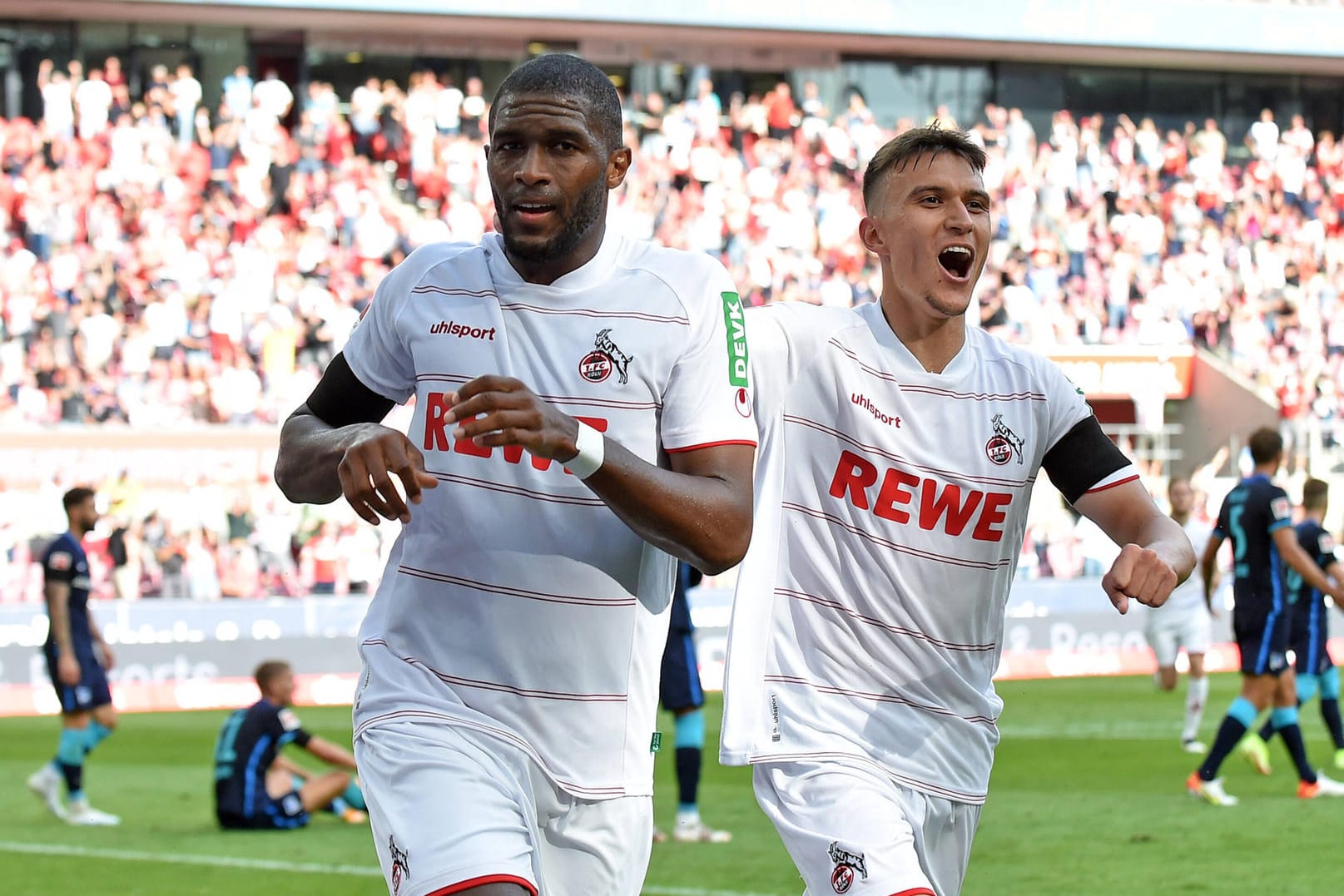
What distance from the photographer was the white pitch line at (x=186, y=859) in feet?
32.1

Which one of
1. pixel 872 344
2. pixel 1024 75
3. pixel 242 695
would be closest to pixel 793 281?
pixel 1024 75

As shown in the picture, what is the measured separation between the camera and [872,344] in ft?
15.1

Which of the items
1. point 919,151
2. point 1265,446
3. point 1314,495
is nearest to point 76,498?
point 1265,446

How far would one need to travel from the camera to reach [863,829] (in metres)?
4.12

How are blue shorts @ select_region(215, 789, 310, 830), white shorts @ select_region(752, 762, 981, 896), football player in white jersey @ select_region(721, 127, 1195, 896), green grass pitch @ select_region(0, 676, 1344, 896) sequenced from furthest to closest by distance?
blue shorts @ select_region(215, 789, 310, 830) → green grass pitch @ select_region(0, 676, 1344, 896) → football player in white jersey @ select_region(721, 127, 1195, 896) → white shorts @ select_region(752, 762, 981, 896)

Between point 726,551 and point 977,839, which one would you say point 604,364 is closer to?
point 726,551

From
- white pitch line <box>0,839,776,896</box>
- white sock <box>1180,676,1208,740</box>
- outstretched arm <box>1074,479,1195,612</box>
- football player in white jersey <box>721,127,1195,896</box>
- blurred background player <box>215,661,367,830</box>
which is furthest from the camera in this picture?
white sock <box>1180,676,1208,740</box>

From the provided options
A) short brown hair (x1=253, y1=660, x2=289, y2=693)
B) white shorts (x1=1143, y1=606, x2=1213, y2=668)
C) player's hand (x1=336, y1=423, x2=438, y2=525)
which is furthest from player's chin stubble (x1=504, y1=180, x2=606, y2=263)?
white shorts (x1=1143, y1=606, x2=1213, y2=668)

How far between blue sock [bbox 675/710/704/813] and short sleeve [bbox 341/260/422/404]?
6.56 meters

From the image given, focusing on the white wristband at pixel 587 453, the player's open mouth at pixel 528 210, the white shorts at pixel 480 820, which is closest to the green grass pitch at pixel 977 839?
the white shorts at pixel 480 820

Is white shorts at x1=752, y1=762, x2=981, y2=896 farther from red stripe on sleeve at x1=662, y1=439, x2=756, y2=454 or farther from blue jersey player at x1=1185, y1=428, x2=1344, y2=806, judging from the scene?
blue jersey player at x1=1185, y1=428, x2=1344, y2=806

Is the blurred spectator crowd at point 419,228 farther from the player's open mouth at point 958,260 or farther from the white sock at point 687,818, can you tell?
the player's open mouth at point 958,260

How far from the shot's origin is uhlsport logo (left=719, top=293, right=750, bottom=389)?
379 centimetres

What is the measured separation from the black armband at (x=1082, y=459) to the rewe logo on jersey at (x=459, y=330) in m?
1.53
